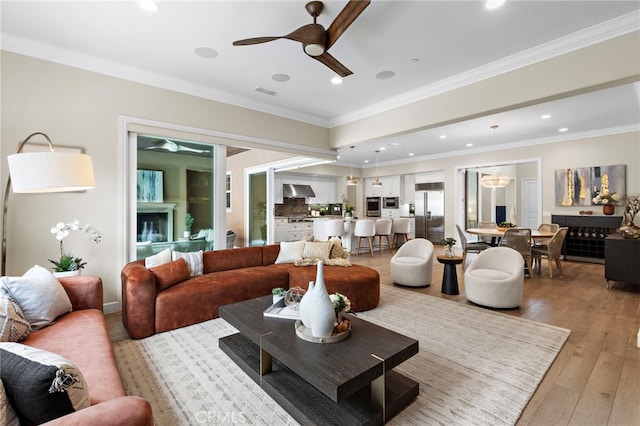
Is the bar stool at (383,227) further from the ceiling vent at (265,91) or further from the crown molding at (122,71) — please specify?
the ceiling vent at (265,91)

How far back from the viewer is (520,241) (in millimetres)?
4957

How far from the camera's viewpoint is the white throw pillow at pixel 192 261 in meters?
3.55

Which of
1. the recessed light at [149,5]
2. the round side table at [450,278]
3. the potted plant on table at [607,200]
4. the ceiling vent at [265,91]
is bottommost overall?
the round side table at [450,278]

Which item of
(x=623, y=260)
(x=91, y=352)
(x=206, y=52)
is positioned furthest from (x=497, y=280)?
(x=206, y=52)

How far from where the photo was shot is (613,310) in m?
3.53

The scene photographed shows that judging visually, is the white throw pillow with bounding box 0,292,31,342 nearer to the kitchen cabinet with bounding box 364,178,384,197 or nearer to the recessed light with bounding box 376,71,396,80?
the recessed light with bounding box 376,71,396,80

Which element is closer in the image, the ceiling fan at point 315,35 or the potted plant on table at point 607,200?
the ceiling fan at point 315,35

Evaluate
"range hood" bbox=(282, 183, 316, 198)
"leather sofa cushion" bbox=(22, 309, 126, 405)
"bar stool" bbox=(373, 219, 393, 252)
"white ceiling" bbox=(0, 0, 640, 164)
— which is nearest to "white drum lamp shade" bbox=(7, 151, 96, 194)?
"leather sofa cushion" bbox=(22, 309, 126, 405)

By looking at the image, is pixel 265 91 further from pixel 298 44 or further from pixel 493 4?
pixel 493 4

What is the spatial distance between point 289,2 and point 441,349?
10.8 ft

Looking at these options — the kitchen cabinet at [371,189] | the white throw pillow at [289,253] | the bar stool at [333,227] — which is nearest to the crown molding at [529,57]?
the white throw pillow at [289,253]

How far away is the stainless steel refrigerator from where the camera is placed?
9055mm

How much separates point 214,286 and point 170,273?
480mm

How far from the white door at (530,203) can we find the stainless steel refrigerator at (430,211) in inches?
127
